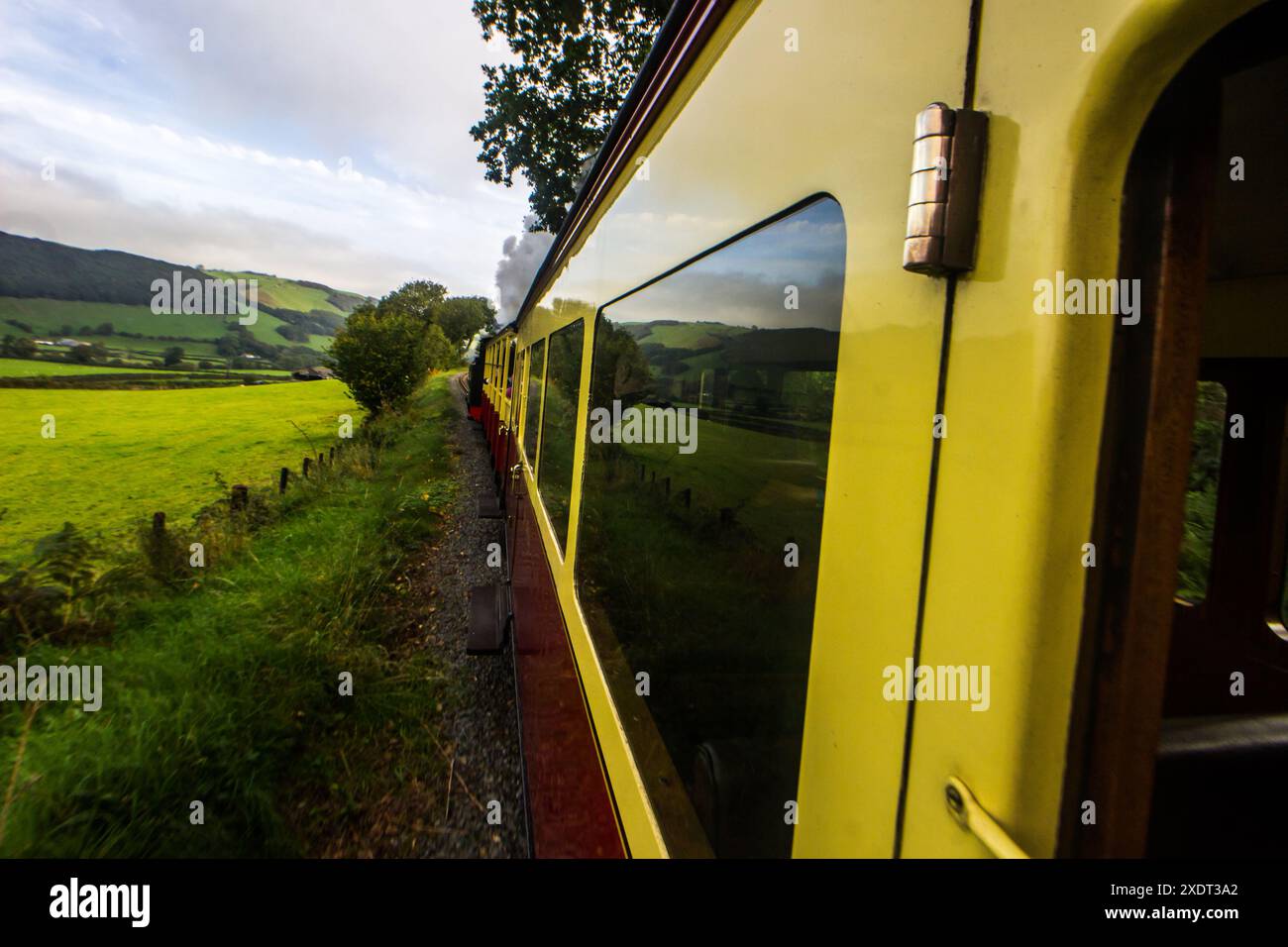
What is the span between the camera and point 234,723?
352 centimetres

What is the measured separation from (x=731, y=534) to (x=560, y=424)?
7.90 feet

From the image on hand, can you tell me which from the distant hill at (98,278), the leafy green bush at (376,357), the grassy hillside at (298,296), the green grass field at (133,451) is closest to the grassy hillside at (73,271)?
the distant hill at (98,278)

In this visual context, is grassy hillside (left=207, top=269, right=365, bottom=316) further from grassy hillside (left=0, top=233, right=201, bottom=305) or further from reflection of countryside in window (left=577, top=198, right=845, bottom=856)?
reflection of countryside in window (left=577, top=198, right=845, bottom=856)

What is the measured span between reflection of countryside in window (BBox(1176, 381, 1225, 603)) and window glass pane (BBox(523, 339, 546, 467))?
11.8 ft

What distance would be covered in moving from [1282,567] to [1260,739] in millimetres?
1238

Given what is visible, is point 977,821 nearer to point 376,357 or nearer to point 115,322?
point 376,357

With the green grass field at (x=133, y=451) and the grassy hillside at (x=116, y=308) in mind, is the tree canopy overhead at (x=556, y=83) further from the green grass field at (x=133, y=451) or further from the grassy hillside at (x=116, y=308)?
the grassy hillside at (x=116, y=308)

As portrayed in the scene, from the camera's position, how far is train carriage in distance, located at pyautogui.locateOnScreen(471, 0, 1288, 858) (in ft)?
1.88

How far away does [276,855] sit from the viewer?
9.88 feet

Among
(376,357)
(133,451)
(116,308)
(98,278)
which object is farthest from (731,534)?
(98,278)

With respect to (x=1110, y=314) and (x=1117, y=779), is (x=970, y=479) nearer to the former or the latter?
(x=1110, y=314)

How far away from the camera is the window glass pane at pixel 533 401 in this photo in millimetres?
4766

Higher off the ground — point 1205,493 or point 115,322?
point 115,322

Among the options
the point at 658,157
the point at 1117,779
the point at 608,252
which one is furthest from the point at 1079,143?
the point at 608,252
